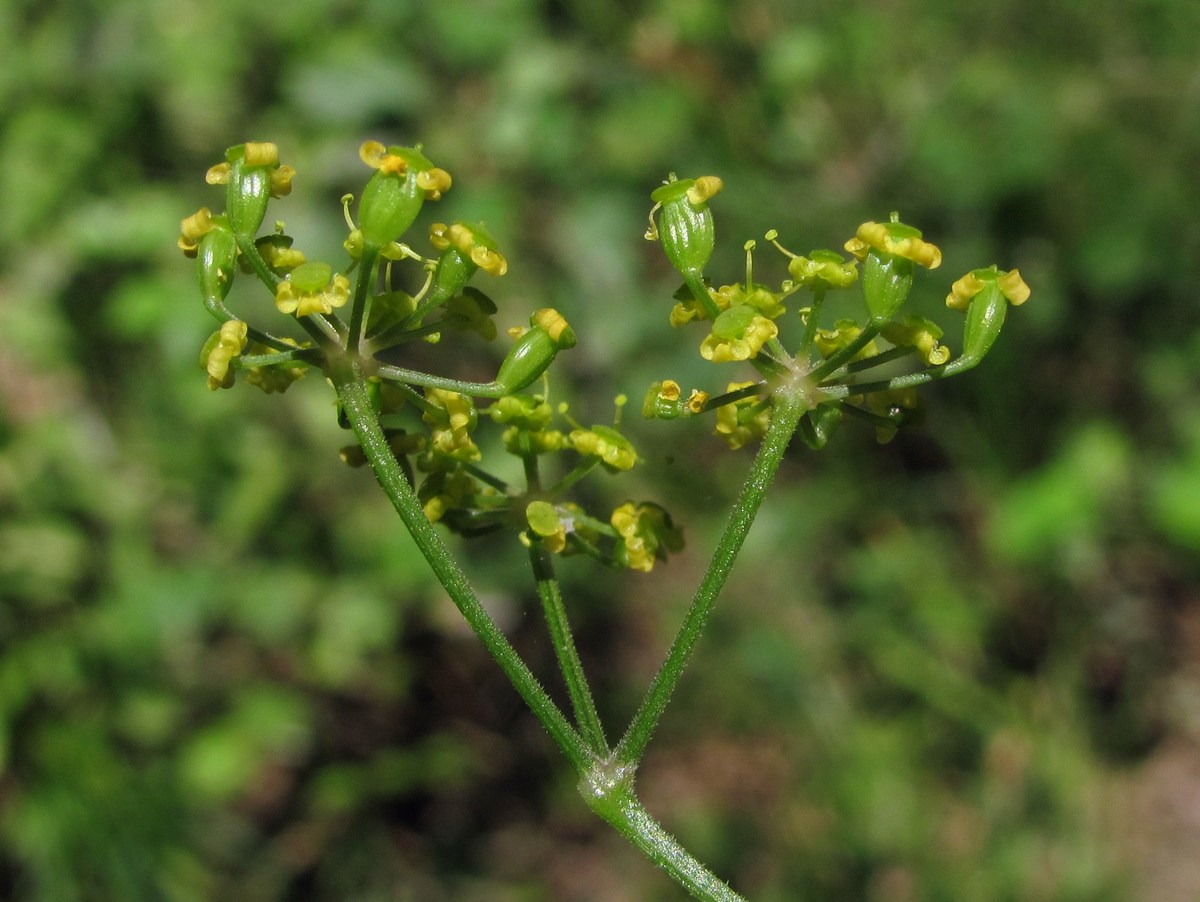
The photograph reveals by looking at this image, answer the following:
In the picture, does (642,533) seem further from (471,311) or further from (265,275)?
(265,275)

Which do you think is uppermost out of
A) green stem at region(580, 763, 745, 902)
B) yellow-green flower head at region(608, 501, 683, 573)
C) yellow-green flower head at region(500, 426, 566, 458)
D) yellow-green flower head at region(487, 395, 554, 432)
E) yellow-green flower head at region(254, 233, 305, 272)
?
yellow-green flower head at region(254, 233, 305, 272)

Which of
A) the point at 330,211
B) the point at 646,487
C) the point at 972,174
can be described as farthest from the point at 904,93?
the point at 330,211

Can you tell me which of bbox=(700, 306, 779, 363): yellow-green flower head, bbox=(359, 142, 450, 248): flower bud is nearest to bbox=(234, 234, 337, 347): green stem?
bbox=(359, 142, 450, 248): flower bud

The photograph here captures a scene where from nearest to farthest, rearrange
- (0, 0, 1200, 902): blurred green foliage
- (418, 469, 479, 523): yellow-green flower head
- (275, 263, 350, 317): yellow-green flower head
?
(275, 263, 350, 317): yellow-green flower head < (418, 469, 479, 523): yellow-green flower head < (0, 0, 1200, 902): blurred green foliage

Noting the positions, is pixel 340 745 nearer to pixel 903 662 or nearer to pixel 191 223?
pixel 903 662

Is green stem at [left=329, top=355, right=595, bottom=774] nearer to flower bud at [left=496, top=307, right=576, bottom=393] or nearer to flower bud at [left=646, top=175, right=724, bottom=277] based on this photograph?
flower bud at [left=496, top=307, right=576, bottom=393]

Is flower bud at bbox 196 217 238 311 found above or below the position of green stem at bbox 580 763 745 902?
above

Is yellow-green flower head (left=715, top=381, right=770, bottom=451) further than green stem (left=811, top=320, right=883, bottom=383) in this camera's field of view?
Yes
